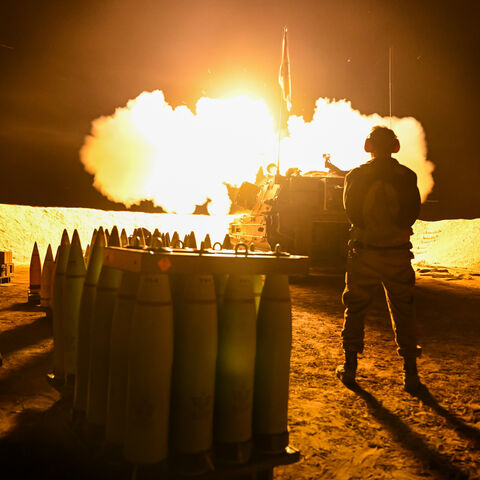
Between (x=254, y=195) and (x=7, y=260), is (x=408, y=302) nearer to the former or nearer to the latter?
(x=7, y=260)

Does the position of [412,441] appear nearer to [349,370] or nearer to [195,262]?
[349,370]

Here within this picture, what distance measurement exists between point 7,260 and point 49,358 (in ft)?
24.1

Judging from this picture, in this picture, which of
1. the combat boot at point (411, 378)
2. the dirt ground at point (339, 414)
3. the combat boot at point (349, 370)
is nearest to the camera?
the dirt ground at point (339, 414)

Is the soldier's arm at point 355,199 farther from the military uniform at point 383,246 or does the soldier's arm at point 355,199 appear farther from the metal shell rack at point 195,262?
the metal shell rack at point 195,262

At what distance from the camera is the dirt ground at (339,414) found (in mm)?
2264

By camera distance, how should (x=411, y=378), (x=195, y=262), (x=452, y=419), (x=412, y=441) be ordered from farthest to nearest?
(x=411, y=378) < (x=452, y=419) < (x=412, y=441) < (x=195, y=262)

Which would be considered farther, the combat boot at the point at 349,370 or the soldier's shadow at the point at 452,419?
the combat boot at the point at 349,370

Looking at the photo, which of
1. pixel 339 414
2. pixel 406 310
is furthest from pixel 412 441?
pixel 406 310

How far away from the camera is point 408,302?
355 cm

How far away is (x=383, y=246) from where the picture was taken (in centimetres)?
359

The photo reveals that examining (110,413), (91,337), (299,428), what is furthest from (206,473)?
(299,428)

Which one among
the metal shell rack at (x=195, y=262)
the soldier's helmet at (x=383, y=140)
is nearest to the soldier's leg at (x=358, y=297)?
the soldier's helmet at (x=383, y=140)

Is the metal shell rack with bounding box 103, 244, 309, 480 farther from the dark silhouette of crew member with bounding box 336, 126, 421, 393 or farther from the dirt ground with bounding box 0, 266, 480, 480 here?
the dark silhouette of crew member with bounding box 336, 126, 421, 393

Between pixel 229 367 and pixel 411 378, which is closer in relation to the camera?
pixel 229 367
